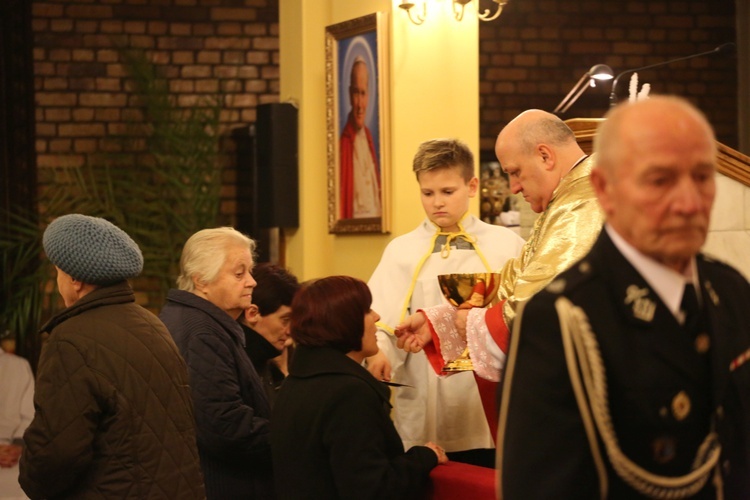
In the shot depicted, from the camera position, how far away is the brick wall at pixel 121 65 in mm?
7844

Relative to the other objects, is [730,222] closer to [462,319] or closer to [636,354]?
[462,319]

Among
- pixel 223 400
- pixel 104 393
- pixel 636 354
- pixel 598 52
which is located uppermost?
pixel 598 52

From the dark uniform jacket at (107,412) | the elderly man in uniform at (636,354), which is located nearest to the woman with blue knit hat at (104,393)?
the dark uniform jacket at (107,412)

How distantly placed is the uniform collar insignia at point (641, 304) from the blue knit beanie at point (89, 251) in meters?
1.86

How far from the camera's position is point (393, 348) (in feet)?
13.1

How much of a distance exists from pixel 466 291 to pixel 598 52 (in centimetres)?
563

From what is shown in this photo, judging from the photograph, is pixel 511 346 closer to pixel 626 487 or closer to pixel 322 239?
pixel 626 487

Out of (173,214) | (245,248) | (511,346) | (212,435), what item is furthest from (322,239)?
(511,346)

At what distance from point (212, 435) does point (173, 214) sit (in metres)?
3.83

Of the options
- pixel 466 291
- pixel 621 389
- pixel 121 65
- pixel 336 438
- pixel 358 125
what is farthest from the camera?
pixel 121 65

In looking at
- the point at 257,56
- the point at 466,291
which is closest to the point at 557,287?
the point at 466,291

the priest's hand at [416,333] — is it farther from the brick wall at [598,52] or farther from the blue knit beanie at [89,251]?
the brick wall at [598,52]

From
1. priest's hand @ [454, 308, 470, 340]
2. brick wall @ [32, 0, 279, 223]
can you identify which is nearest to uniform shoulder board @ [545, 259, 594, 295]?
priest's hand @ [454, 308, 470, 340]

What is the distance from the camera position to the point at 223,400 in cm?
354
